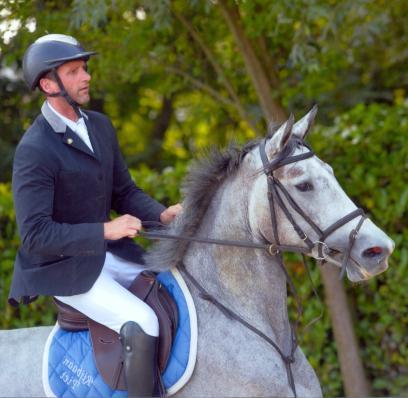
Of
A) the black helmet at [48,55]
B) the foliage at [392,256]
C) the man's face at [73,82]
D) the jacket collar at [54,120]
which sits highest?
the black helmet at [48,55]

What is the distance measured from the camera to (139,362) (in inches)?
150

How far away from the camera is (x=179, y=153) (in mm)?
12578

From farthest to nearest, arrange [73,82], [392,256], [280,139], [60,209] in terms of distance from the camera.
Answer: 1. [392,256]
2. [73,82]
3. [60,209]
4. [280,139]

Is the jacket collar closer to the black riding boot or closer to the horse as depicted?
the horse

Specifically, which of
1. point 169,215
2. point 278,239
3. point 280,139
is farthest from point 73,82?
point 278,239

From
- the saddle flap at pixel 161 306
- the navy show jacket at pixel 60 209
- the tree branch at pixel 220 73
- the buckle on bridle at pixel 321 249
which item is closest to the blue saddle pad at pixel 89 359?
the saddle flap at pixel 161 306

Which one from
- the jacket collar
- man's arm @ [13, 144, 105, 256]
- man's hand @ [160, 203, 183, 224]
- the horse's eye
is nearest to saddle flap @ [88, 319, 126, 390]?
man's arm @ [13, 144, 105, 256]

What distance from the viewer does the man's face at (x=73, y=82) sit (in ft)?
13.8

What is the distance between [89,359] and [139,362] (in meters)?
0.35

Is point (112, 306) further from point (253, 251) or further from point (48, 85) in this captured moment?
point (48, 85)

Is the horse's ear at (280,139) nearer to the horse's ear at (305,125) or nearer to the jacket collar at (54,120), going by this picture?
the horse's ear at (305,125)

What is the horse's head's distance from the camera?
3621 mm

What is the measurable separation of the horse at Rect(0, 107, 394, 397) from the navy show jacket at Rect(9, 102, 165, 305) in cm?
38

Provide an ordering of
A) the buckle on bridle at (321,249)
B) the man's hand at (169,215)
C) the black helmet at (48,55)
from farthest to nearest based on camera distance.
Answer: the man's hand at (169,215) < the black helmet at (48,55) < the buckle on bridle at (321,249)
